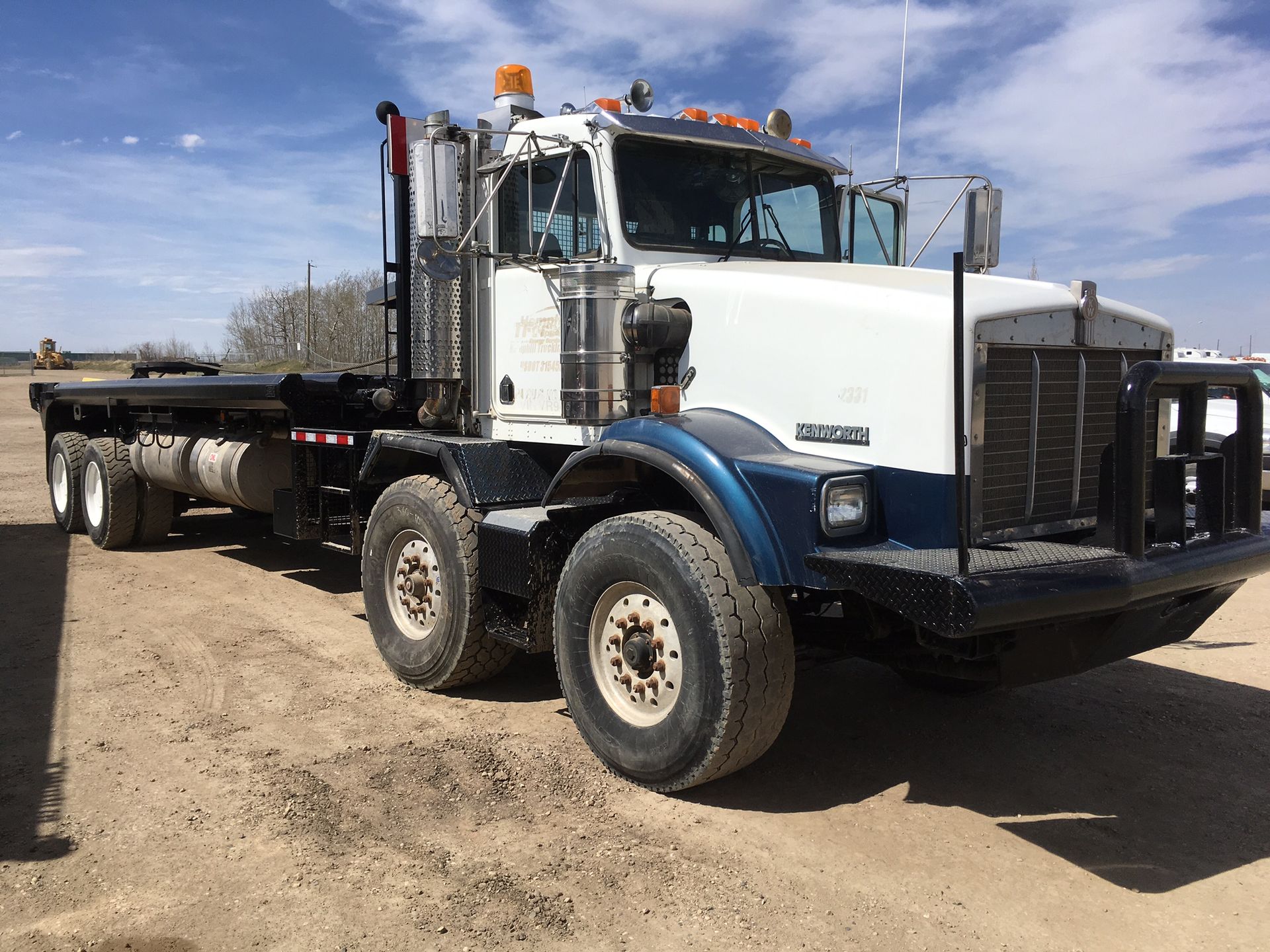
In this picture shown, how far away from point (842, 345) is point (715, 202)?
5.31 ft

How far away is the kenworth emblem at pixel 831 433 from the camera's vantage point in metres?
3.72

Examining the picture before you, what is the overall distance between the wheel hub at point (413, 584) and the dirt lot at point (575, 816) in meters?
0.37

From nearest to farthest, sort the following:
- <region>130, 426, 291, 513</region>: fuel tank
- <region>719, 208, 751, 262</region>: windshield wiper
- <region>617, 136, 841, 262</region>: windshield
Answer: <region>617, 136, 841, 262</region>: windshield
<region>719, 208, 751, 262</region>: windshield wiper
<region>130, 426, 291, 513</region>: fuel tank

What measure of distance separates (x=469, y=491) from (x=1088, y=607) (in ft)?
9.79

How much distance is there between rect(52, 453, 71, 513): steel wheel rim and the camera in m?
10.3

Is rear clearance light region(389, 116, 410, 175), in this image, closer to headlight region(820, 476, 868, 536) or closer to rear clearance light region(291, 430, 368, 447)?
rear clearance light region(291, 430, 368, 447)

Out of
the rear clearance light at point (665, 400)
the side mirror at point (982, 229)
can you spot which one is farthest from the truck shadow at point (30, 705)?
the side mirror at point (982, 229)

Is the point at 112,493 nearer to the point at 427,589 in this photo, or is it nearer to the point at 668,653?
the point at 427,589

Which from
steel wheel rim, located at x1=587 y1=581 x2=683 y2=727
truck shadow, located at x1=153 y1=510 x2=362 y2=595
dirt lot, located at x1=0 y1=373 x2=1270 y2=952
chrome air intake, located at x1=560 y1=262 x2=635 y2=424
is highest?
chrome air intake, located at x1=560 y1=262 x2=635 y2=424

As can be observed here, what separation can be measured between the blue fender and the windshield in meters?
1.20

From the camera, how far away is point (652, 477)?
4570 millimetres

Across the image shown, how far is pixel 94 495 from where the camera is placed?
32.6 feet

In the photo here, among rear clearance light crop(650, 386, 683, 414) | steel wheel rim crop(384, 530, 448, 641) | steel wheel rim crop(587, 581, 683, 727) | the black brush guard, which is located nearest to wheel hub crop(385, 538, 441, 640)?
steel wheel rim crop(384, 530, 448, 641)

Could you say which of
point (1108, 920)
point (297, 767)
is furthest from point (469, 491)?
point (1108, 920)
